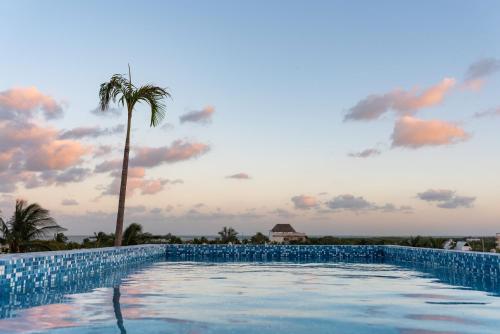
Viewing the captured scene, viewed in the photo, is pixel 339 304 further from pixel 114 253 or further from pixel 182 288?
pixel 114 253

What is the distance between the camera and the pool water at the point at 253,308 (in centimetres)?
496

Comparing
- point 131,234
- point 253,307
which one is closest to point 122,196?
point 131,234

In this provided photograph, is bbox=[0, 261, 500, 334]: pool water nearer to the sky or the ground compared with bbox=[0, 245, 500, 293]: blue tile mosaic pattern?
nearer to the ground

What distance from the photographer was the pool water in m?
4.96

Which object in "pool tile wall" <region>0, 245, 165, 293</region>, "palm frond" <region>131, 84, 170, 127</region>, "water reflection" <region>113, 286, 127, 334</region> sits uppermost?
"palm frond" <region>131, 84, 170, 127</region>

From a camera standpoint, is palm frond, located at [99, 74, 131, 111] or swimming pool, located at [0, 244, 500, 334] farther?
palm frond, located at [99, 74, 131, 111]

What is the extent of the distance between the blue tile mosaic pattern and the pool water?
2.56 feet

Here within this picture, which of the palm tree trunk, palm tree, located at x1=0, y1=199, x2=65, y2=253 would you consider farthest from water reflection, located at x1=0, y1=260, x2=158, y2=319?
the palm tree trunk

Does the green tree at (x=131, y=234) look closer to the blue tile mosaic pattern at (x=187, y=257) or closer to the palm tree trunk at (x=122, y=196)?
the blue tile mosaic pattern at (x=187, y=257)

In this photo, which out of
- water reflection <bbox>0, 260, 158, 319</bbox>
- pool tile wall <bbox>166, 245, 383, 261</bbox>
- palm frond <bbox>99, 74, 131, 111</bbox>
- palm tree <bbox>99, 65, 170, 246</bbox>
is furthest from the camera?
pool tile wall <bbox>166, 245, 383, 261</bbox>

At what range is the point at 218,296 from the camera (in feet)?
24.1

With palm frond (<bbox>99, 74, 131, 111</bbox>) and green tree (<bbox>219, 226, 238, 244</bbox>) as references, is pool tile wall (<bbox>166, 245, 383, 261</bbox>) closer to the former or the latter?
green tree (<bbox>219, 226, 238, 244</bbox>)

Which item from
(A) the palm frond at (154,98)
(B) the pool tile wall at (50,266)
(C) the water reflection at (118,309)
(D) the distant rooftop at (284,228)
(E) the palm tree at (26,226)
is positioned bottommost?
(C) the water reflection at (118,309)

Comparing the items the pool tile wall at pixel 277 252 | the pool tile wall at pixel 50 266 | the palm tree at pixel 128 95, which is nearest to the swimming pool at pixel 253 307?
the pool tile wall at pixel 50 266
